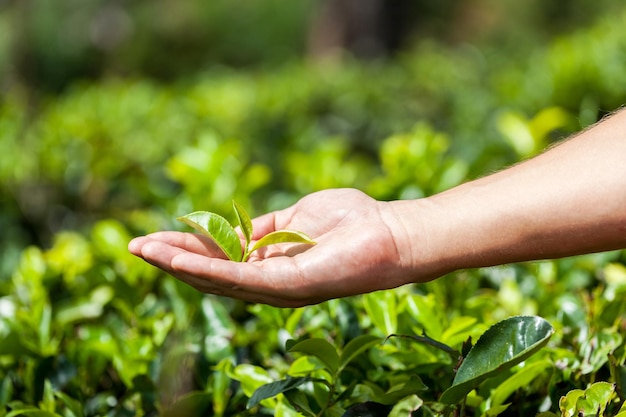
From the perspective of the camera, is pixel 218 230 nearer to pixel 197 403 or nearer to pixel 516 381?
pixel 197 403

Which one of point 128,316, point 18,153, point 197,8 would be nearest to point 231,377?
point 128,316

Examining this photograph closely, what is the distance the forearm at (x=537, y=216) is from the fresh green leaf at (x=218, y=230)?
0.36 meters

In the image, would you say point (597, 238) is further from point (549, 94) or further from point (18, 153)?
point (18, 153)

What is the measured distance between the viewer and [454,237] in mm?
1605

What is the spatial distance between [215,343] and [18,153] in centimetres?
245

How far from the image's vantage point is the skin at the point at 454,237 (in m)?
1.51

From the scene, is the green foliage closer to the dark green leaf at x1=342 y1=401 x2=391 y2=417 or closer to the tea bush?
the tea bush

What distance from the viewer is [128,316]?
2182 mm

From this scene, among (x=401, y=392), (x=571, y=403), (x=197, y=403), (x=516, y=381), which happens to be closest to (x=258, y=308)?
(x=197, y=403)

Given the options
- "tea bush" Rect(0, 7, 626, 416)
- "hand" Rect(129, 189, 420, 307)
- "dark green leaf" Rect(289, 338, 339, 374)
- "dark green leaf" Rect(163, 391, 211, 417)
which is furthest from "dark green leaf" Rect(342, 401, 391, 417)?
"dark green leaf" Rect(163, 391, 211, 417)

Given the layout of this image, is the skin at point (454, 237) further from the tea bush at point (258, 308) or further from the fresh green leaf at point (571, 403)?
the fresh green leaf at point (571, 403)

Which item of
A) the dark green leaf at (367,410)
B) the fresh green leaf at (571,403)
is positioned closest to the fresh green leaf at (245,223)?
the dark green leaf at (367,410)

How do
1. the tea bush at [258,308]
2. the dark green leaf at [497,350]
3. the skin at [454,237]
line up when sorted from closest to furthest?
1. the dark green leaf at [497,350]
2. the skin at [454,237]
3. the tea bush at [258,308]

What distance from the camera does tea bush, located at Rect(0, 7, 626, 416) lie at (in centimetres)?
164
